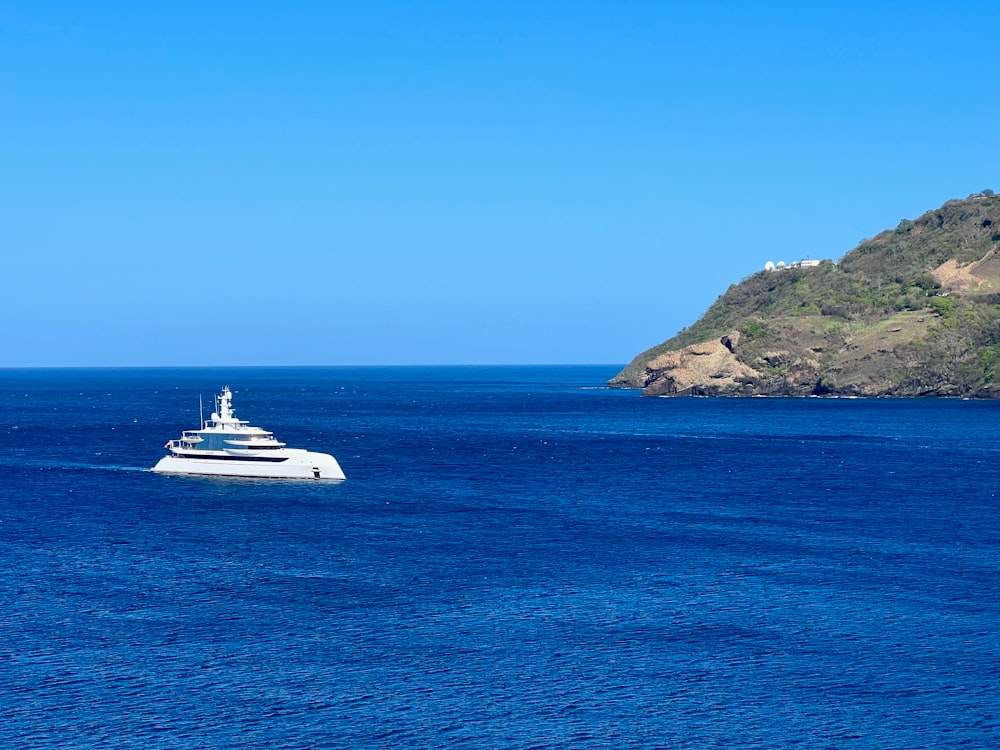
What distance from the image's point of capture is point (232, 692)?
5456 centimetres

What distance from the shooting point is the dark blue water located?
51500 mm

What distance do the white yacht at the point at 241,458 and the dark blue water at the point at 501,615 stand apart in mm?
5175

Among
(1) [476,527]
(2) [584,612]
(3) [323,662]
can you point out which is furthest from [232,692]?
(1) [476,527]

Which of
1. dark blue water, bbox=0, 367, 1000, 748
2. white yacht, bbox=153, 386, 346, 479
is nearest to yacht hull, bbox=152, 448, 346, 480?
white yacht, bbox=153, 386, 346, 479

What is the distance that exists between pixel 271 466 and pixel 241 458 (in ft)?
11.9

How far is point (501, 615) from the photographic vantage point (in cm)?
6788

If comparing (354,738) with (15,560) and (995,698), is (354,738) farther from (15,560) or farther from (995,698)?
(15,560)

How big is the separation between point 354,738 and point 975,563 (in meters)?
50.3

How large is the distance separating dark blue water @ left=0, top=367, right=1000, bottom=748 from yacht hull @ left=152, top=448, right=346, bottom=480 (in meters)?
4.97

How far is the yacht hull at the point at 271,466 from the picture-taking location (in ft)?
433

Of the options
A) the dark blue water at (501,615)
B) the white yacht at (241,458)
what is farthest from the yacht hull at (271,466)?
the dark blue water at (501,615)

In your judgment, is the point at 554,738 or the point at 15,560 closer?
the point at 554,738

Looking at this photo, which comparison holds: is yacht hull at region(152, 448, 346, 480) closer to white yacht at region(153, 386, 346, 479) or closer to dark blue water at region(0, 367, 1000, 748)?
white yacht at region(153, 386, 346, 479)

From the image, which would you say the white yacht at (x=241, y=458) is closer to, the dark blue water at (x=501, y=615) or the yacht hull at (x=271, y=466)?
the yacht hull at (x=271, y=466)
